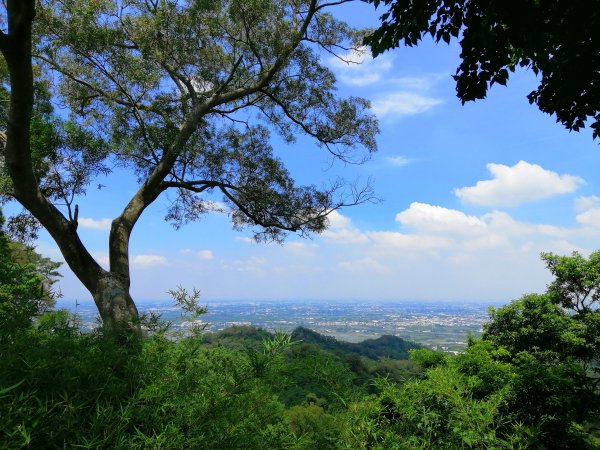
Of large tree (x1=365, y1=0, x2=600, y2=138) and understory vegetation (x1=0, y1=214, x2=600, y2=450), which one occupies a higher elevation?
large tree (x1=365, y1=0, x2=600, y2=138)

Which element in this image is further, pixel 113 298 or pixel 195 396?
pixel 113 298

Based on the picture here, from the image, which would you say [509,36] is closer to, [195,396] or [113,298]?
[195,396]

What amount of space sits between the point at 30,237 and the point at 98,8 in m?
3.96

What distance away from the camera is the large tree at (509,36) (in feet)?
9.20

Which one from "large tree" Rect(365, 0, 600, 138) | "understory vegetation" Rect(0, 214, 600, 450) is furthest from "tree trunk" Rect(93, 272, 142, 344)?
"large tree" Rect(365, 0, 600, 138)

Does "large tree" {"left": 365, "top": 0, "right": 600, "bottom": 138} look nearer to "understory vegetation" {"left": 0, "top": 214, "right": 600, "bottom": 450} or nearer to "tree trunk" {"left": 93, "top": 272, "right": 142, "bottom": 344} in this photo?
"understory vegetation" {"left": 0, "top": 214, "right": 600, "bottom": 450}

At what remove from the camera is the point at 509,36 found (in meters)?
2.91

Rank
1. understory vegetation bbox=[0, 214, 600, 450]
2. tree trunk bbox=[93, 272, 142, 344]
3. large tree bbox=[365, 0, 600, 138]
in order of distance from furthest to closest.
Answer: tree trunk bbox=[93, 272, 142, 344], large tree bbox=[365, 0, 600, 138], understory vegetation bbox=[0, 214, 600, 450]

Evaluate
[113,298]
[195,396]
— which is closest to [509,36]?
[195,396]

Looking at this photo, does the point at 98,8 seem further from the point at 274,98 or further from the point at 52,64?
the point at 274,98

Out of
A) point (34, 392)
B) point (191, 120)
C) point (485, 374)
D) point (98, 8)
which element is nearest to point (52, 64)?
point (98, 8)

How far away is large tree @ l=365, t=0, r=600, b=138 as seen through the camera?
9.20 ft

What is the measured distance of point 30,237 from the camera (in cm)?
681

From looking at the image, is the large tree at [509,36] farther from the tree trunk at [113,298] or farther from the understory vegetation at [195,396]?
the tree trunk at [113,298]
